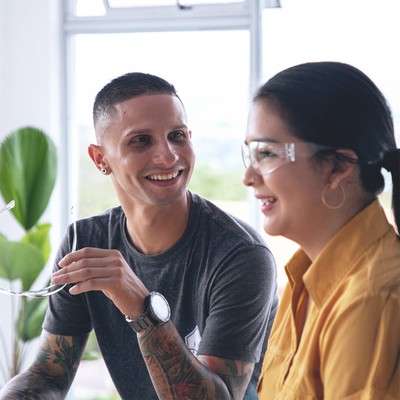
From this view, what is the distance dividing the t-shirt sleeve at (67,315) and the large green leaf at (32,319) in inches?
50.9

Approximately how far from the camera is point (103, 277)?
1670 mm

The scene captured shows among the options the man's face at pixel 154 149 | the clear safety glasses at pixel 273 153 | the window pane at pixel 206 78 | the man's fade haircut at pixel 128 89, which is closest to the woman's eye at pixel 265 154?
the clear safety glasses at pixel 273 153

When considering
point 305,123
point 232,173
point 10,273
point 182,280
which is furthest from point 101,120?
point 232,173

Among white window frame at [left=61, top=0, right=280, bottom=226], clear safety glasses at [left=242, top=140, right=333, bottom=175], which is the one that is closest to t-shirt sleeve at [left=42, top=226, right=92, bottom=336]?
clear safety glasses at [left=242, top=140, right=333, bottom=175]

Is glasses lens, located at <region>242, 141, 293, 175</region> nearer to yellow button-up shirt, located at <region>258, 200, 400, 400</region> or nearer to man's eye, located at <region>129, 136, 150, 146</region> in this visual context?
yellow button-up shirt, located at <region>258, 200, 400, 400</region>

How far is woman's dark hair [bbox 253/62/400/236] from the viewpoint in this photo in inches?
50.1

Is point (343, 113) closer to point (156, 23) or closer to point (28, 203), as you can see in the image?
point (28, 203)

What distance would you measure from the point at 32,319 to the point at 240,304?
1.78m

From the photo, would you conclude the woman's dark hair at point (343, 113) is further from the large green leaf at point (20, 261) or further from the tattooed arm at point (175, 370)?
the large green leaf at point (20, 261)

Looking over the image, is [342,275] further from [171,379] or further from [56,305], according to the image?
[56,305]

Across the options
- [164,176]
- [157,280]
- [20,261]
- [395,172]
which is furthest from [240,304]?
[20,261]

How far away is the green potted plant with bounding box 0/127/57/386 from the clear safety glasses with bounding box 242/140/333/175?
2040mm

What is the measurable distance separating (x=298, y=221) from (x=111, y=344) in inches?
35.7

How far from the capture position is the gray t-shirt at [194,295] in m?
1.83
